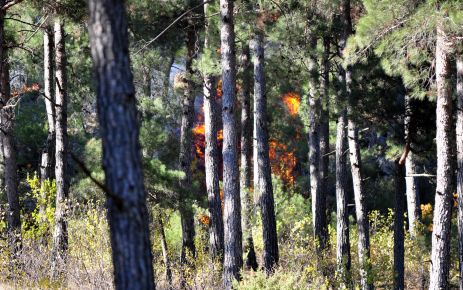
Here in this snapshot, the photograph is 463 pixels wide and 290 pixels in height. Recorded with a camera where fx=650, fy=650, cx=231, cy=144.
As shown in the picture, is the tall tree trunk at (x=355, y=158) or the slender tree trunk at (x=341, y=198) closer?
the tall tree trunk at (x=355, y=158)

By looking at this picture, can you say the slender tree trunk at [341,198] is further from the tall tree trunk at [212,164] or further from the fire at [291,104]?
the fire at [291,104]

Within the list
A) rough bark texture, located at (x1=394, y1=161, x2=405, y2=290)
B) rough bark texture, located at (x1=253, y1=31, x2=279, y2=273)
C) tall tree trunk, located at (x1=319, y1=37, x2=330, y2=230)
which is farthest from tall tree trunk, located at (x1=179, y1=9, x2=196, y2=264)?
rough bark texture, located at (x1=394, y1=161, x2=405, y2=290)

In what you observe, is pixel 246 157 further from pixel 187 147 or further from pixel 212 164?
pixel 212 164

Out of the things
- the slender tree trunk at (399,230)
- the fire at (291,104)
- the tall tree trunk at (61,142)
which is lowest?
the slender tree trunk at (399,230)

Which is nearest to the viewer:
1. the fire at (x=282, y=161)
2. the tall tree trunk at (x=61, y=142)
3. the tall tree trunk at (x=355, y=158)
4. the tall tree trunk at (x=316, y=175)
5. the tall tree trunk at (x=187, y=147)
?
the tall tree trunk at (x=61, y=142)

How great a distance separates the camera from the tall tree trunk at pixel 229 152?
30.3ft

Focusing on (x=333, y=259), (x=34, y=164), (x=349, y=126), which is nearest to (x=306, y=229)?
(x=333, y=259)

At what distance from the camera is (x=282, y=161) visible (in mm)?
29766

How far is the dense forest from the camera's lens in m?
3.87

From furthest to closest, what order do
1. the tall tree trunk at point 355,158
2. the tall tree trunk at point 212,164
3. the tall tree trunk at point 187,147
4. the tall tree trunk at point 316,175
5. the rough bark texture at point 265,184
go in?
1. the tall tree trunk at point 316,175
2. the tall tree trunk at point 187,147
3. the tall tree trunk at point 212,164
4. the rough bark texture at point 265,184
5. the tall tree trunk at point 355,158

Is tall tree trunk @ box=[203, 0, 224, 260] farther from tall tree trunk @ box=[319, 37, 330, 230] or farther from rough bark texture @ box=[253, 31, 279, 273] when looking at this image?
tall tree trunk @ box=[319, 37, 330, 230]

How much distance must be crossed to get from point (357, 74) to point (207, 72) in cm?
280

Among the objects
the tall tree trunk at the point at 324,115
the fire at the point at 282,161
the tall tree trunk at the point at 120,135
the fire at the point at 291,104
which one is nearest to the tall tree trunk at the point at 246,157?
the tall tree trunk at the point at 324,115

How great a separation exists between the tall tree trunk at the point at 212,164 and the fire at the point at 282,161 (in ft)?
52.2
